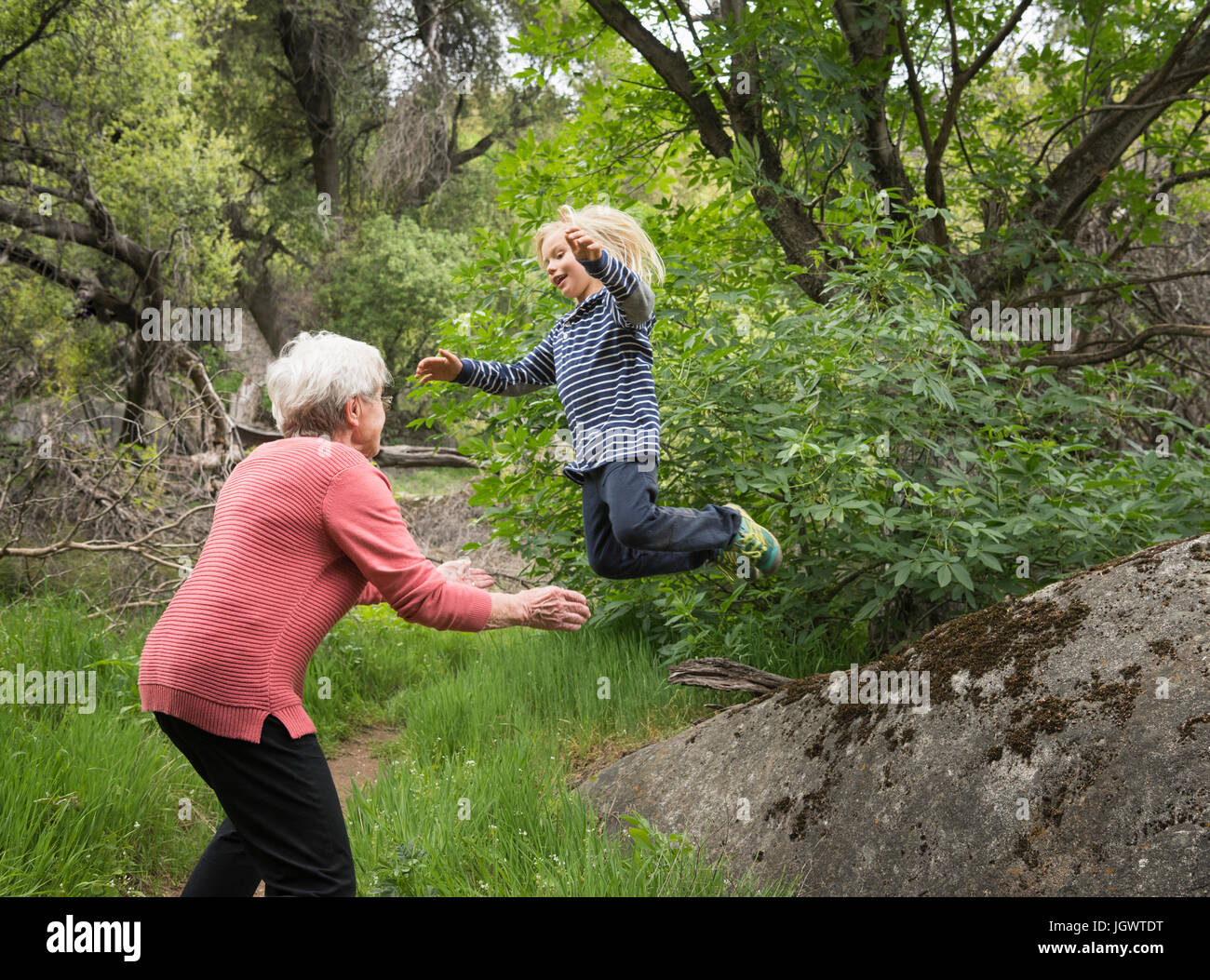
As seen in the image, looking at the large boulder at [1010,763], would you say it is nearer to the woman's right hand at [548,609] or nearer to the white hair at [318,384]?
the woman's right hand at [548,609]

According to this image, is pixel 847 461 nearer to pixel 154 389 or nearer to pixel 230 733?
pixel 230 733

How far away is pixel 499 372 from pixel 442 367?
1.00 ft

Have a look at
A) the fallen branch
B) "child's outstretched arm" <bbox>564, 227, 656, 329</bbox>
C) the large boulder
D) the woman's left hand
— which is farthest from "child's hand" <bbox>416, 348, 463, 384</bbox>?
the large boulder

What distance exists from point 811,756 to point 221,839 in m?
1.65

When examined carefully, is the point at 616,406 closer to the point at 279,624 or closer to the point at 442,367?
the point at 442,367

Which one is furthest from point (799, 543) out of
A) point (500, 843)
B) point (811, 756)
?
point (500, 843)

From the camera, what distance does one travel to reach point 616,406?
3.22 meters

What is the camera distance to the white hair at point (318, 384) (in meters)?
2.24

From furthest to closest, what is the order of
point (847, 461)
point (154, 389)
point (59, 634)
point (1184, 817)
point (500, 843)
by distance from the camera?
1. point (154, 389)
2. point (59, 634)
3. point (847, 461)
4. point (500, 843)
5. point (1184, 817)

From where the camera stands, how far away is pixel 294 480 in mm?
2068

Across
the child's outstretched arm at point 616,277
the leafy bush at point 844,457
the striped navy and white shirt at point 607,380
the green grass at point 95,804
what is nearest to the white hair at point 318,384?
the child's outstretched arm at point 616,277

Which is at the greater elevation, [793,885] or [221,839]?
[221,839]

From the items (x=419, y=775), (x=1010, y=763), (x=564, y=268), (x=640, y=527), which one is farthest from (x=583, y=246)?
(x=419, y=775)

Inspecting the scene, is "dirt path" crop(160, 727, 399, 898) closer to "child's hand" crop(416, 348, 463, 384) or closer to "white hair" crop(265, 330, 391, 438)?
"child's hand" crop(416, 348, 463, 384)
